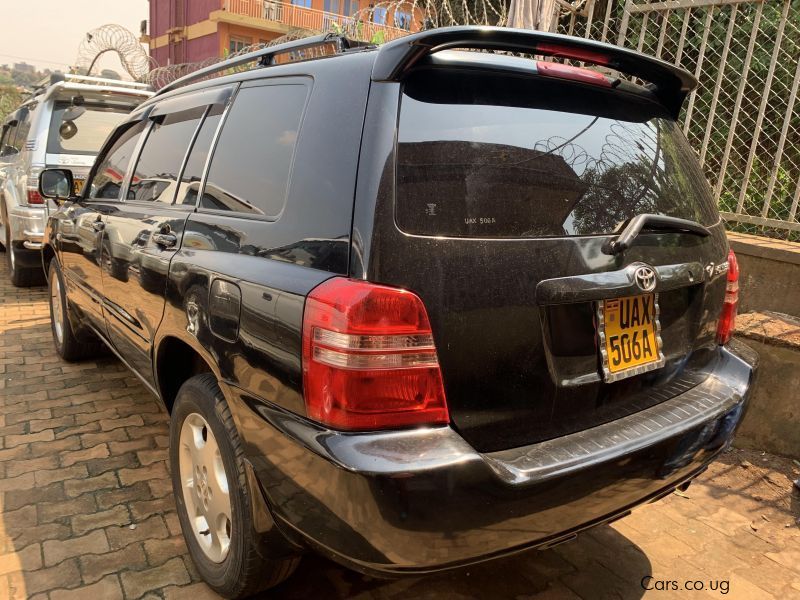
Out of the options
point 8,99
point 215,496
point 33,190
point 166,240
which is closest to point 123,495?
point 215,496

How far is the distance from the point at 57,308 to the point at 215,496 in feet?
10.3

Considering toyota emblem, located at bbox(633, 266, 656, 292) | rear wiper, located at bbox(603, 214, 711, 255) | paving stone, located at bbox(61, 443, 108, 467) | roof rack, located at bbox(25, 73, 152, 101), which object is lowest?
paving stone, located at bbox(61, 443, 108, 467)

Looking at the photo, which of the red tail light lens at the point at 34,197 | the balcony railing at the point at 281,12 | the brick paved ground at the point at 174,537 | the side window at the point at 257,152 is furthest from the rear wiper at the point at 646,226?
the balcony railing at the point at 281,12

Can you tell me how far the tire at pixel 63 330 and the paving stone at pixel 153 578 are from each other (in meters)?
2.40

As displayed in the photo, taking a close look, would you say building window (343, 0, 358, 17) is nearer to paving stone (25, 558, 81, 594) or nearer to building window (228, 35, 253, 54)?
building window (228, 35, 253, 54)

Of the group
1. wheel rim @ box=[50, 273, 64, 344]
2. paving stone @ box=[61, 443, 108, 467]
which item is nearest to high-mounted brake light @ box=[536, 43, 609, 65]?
paving stone @ box=[61, 443, 108, 467]

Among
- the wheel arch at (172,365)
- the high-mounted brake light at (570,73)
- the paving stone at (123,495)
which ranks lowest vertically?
the paving stone at (123,495)

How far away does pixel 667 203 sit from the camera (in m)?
2.08

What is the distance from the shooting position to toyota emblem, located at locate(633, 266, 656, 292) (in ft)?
6.00

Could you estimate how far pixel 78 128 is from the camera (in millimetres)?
6230

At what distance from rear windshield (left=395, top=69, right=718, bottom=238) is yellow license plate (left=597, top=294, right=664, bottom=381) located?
242 mm

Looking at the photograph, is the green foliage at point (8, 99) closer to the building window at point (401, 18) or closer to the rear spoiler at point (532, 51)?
the building window at point (401, 18)

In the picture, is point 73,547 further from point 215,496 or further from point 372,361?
point 372,361

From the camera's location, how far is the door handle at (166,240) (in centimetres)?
237
